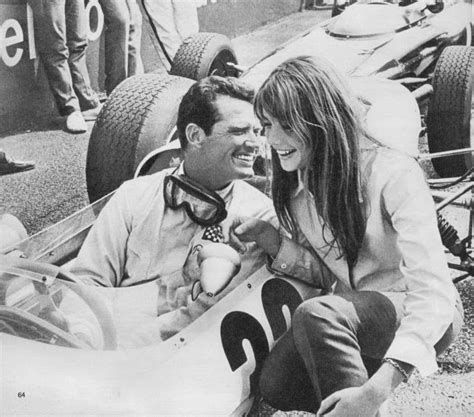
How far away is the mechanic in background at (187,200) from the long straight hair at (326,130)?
4.2 inches

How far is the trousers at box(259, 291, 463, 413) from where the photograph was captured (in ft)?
3.47

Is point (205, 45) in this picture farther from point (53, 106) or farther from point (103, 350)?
Answer: point (103, 350)

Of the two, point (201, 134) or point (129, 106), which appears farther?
point (129, 106)

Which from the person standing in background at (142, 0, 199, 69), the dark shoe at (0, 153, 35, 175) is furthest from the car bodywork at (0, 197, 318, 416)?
the person standing in background at (142, 0, 199, 69)

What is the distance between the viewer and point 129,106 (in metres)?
1.41

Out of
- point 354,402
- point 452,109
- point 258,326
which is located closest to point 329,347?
point 354,402

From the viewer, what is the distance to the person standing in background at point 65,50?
1.22 m

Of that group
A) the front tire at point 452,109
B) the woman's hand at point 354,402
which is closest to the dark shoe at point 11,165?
the woman's hand at point 354,402

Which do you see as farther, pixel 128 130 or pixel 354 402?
pixel 128 130

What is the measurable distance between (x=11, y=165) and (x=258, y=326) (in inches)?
17.7

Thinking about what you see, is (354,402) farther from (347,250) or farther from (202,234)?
(202,234)

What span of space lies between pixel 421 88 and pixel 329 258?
0.85 m

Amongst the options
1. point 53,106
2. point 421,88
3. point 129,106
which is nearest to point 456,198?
point 421,88

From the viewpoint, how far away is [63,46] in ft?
4.16
